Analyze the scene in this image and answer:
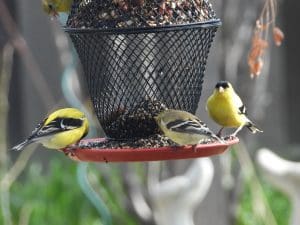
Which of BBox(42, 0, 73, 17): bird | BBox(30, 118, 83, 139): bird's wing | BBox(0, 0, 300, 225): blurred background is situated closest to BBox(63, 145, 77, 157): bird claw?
BBox(30, 118, 83, 139): bird's wing

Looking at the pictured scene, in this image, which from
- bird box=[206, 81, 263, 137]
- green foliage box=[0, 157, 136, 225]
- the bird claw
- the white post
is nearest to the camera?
the bird claw

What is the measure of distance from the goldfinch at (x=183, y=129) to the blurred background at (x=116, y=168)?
4.73 ft

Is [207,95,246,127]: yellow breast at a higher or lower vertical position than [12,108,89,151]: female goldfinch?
lower

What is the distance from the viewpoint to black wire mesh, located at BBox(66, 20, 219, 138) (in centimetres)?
358

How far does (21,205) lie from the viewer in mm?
6344

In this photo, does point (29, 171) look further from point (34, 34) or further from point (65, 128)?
point (65, 128)

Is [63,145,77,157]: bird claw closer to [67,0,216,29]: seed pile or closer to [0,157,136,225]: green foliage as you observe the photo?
[67,0,216,29]: seed pile

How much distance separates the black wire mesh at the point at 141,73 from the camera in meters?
3.58

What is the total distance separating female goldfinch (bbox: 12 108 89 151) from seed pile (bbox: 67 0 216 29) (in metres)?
0.40

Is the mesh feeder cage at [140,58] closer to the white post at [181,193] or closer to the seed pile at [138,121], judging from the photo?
the seed pile at [138,121]

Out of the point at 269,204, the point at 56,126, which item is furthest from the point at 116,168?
the point at 56,126

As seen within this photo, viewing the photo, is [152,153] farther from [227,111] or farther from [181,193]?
[181,193]

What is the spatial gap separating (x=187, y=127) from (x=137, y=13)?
1.83 feet

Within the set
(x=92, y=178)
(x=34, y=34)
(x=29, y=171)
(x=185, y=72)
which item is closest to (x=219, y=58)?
(x=92, y=178)
